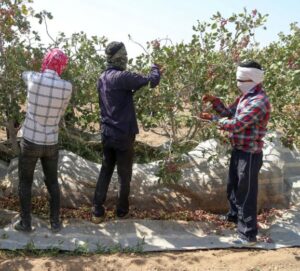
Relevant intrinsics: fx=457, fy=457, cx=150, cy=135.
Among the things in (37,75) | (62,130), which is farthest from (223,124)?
(62,130)

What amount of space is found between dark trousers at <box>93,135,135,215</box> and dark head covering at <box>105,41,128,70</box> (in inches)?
27.7

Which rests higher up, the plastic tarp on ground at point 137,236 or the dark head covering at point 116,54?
the dark head covering at point 116,54

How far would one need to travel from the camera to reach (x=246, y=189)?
4.36 metres

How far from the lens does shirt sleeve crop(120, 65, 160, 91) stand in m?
4.17

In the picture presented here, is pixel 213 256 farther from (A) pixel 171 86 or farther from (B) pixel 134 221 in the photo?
(A) pixel 171 86

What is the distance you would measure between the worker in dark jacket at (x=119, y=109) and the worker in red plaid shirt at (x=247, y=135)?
0.73 m

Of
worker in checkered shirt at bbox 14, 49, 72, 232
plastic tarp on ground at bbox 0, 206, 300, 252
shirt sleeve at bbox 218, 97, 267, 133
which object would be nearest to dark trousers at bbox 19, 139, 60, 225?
worker in checkered shirt at bbox 14, 49, 72, 232

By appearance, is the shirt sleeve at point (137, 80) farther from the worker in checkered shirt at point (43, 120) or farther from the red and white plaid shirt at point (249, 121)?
the red and white plaid shirt at point (249, 121)

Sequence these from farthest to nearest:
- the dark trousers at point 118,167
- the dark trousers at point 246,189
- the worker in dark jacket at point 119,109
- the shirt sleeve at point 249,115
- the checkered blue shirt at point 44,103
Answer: the dark trousers at point 118,167 < the dark trousers at point 246,189 < the worker in dark jacket at point 119,109 < the shirt sleeve at point 249,115 < the checkered blue shirt at point 44,103

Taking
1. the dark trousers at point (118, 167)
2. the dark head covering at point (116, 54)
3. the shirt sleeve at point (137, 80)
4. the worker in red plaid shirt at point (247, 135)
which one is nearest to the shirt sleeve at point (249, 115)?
the worker in red plaid shirt at point (247, 135)

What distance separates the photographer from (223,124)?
13.9ft

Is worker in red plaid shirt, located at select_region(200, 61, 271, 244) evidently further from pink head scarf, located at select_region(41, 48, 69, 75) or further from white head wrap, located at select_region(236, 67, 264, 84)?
pink head scarf, located at select_region(41, 48, 69, 75)

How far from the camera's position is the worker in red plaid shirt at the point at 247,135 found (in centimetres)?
414

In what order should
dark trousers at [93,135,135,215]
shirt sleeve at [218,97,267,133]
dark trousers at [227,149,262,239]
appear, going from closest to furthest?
shirt sleeve at [218,97,267,133] < dark trousers at [227,149,262,239] < dark trousers at [93,135,135,215]
